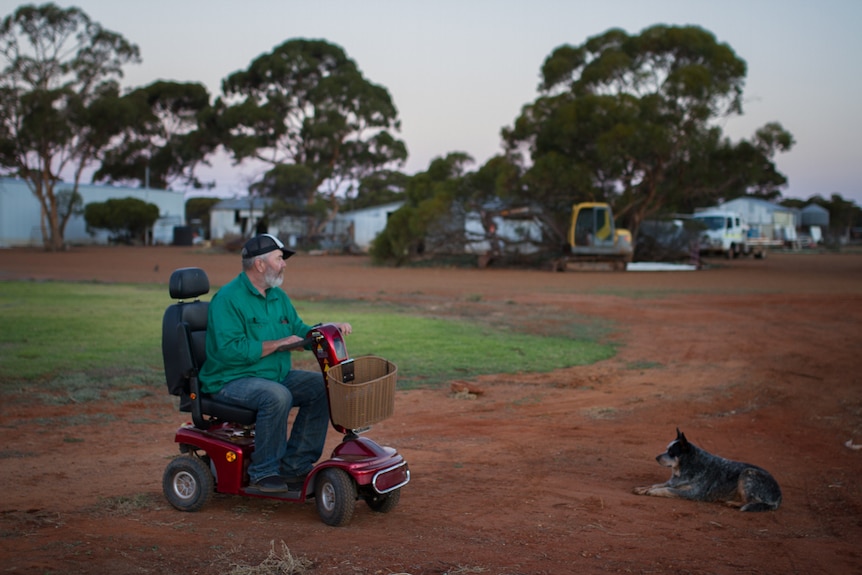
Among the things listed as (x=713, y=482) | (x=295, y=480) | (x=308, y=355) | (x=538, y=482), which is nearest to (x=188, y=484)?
(x=295, y=480)

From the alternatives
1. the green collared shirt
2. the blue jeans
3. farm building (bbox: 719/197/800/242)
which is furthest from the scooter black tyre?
farm building (bbox: 719/197/800/242)

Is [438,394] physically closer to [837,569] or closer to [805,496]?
→ [805,496]

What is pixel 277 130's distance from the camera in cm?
7150

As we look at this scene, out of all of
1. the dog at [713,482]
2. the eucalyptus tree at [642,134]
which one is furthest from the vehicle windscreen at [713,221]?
the dog at [713,482]

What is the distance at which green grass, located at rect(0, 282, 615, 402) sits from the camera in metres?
10.6

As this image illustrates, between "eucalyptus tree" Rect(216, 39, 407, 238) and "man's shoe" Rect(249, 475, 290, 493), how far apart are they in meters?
64.0

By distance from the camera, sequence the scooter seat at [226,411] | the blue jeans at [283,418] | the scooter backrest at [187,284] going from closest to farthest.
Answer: the blue jeans at [283,418]
the scooter seat at [226,411]
the scooter backrest at [187,284]

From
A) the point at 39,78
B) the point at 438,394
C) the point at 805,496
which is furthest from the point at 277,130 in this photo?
the point at 805,496

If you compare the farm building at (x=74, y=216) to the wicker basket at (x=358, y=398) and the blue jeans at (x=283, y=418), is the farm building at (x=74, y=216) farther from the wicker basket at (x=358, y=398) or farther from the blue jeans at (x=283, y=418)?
the wicker basket at (x=358, y=398)

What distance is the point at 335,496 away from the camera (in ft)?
17.2

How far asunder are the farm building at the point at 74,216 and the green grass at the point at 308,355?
148ft

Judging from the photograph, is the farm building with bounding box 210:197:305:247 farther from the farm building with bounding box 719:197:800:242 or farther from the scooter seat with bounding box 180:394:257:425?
the scooter seat with bounding box 180:394:257:425

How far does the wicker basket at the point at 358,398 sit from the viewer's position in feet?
16.8

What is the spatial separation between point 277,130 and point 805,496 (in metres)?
68.8
